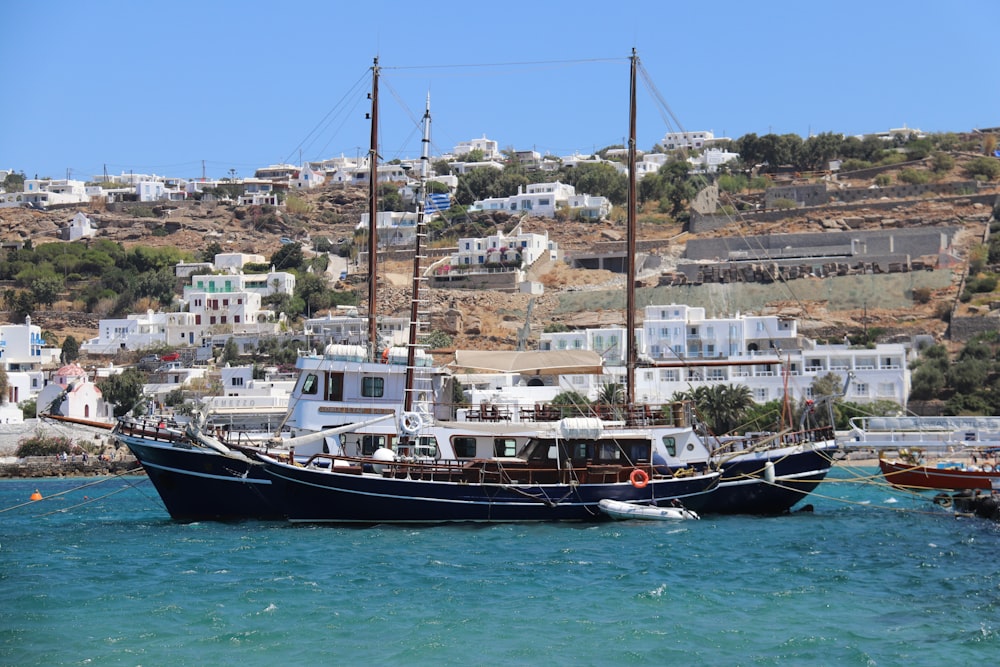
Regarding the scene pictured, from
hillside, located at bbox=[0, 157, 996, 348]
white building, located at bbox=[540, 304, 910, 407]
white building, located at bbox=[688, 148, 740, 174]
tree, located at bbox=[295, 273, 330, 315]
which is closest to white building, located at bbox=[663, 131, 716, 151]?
white building, located at bbox=[688, 148, 740, 174]

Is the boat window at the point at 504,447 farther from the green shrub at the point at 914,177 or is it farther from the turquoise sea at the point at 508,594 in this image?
the green shrub at the point at 914,177

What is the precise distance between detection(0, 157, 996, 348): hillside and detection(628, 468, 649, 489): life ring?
153ft

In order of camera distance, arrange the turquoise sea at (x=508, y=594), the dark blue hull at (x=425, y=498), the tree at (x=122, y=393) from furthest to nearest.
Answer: the tree at (x=122, y=393) < the dark blue hull at (x=425, y=498) < the turquoise sea at (x=508, y=594)

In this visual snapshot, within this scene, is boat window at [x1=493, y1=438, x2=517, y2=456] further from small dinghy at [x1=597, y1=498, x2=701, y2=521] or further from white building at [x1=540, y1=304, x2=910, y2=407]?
white building at [x1=540, y1=304, x2=910, y2=407]

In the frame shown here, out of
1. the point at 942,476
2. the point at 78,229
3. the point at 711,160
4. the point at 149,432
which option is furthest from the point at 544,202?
the point at 149,432

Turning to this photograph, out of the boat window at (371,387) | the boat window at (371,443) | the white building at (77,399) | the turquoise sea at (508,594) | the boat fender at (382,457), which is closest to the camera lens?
the turquoise sea at (508,594)

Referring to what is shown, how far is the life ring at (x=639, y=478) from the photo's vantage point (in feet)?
100

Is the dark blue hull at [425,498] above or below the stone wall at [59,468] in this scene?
above

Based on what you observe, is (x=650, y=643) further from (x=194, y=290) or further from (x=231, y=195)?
(x=231, y=195)

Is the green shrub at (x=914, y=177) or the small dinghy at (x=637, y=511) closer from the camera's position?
the small dinghy at (x=637, y=511)

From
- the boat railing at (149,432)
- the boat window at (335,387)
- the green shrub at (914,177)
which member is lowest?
the boat railing at (149,432)

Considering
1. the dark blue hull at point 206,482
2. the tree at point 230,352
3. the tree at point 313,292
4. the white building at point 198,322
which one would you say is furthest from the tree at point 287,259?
the dark blue hull at point 206,482

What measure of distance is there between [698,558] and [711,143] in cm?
12469

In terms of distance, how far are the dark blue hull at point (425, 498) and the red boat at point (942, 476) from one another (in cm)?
966
